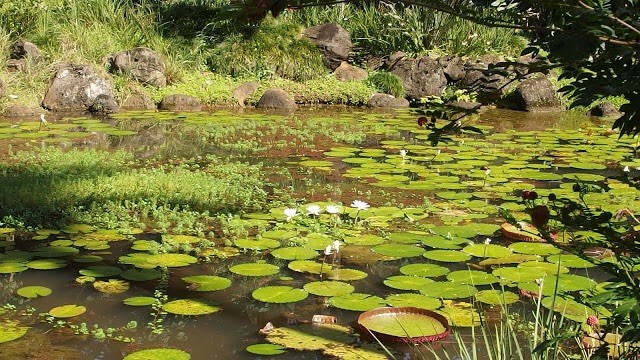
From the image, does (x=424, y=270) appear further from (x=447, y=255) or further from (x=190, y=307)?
(x=190, y=307)

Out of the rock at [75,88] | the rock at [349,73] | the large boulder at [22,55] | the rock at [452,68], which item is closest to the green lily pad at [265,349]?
the rock at [75,88]

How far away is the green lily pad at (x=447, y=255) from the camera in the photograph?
399 cm

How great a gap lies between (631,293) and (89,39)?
11184 millimetres

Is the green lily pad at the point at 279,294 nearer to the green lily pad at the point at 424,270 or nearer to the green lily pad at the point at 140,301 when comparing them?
the green lily pad at the point at 140,301

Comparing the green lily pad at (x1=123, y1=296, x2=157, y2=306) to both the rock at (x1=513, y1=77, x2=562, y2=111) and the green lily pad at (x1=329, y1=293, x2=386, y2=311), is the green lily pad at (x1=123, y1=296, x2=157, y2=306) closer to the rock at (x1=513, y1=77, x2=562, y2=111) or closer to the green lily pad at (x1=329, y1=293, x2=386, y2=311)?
the green lily pad at (x1=329, y1=293, x2=386, y2=311)

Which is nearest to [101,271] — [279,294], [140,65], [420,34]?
[279,294]

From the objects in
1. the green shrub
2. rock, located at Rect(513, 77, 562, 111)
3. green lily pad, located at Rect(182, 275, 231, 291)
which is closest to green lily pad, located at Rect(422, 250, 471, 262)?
green lily pad, located at Rect(182, 275, 231, 291)

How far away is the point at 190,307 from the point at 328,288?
0.64 metres

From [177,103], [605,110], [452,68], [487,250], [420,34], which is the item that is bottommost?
[487,250]

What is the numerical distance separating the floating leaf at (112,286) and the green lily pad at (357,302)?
3.12 feet

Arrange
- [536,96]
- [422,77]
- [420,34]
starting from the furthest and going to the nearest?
[420,34] → [422,77] → [536,96]

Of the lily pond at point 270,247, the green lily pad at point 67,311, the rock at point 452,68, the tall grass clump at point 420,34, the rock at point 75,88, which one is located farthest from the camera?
the tall grass clump at point 420,34

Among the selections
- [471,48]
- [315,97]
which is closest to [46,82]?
[315,97]

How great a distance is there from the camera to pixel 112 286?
3568 millimetres
